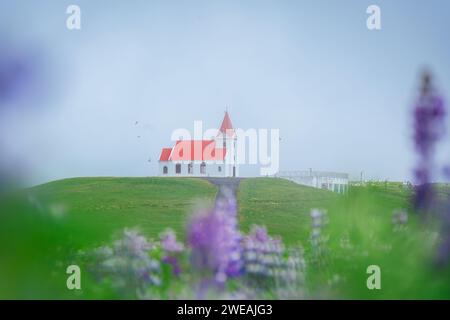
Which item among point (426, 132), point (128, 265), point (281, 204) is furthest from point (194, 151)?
point (426, 132)

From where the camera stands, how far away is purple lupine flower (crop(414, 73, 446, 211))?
5.01m

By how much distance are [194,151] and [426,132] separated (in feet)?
5.76

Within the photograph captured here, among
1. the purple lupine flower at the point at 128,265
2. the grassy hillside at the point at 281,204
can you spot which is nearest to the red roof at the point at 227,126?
the grassy hillside at the point at 281,204

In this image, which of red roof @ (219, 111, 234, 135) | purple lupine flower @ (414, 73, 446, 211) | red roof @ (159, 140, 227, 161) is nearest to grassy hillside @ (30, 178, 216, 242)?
red roof @ (159, 140, 227, 161)

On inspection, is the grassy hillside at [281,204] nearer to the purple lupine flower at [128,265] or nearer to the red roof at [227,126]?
the red roof at [227,126]

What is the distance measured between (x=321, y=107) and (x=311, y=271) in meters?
1.25

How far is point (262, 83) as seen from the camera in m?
5.19

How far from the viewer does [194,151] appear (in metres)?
5.12

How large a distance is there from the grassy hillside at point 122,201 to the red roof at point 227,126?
16.6 inches

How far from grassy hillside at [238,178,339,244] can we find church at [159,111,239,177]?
0.68 ft

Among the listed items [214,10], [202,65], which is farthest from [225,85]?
[214,10]

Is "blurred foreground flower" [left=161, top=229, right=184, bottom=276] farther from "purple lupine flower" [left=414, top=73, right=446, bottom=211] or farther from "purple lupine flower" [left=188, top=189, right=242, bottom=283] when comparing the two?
"purple lupine flower" [left=414, top=73, right=446, bottom=211]
